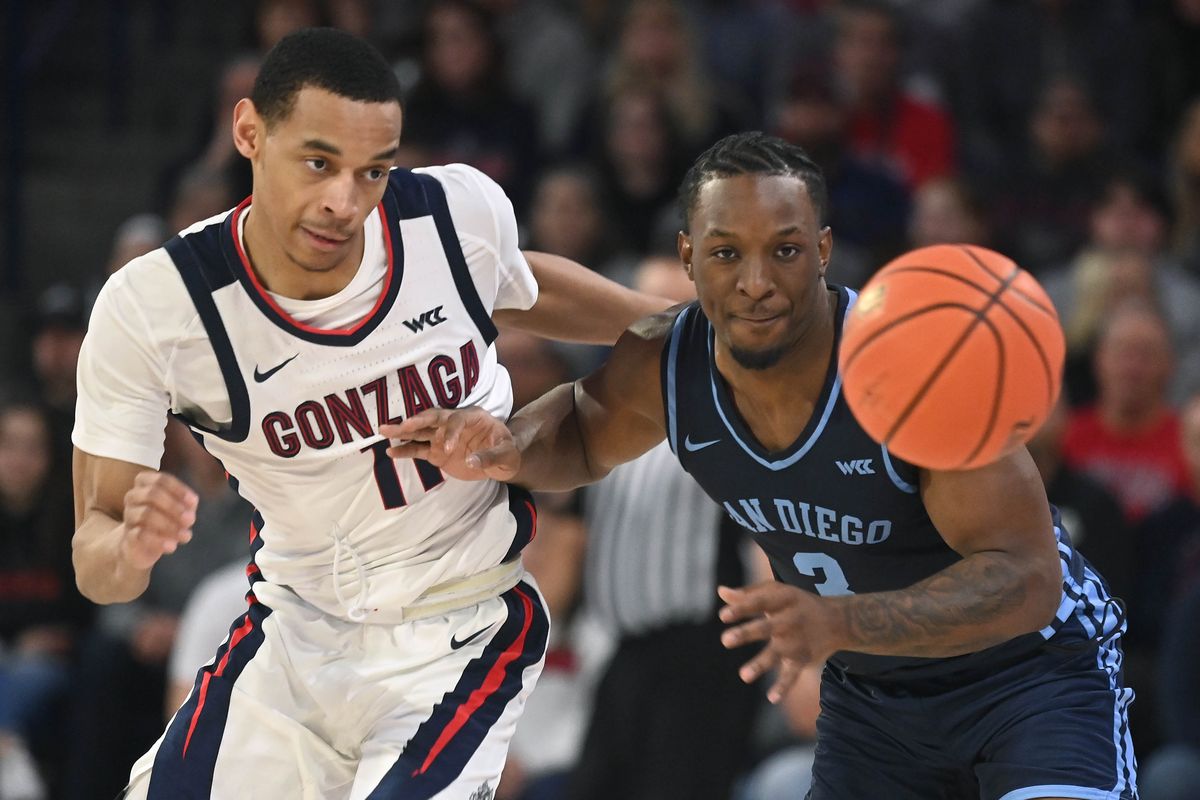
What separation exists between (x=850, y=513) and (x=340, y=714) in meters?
1.34

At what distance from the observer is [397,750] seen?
426cm

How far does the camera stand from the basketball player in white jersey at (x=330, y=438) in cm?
413

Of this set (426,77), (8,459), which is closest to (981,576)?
(8,459)

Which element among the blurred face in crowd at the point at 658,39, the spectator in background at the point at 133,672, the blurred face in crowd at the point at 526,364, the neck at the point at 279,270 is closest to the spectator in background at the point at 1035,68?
the blurred face in crowd at the point at 658,39

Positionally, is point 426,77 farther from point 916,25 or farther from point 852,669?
point 852,669

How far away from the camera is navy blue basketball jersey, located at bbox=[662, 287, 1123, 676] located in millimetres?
4230

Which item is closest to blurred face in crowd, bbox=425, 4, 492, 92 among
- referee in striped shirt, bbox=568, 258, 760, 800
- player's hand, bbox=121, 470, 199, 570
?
referee in striped shirt, bbox=568, 258, 760, 800

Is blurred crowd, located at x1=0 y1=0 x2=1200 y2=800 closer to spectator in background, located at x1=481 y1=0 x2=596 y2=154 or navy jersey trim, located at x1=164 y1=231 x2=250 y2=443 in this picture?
spectator in background, located at x1=481 y1=0 x2=596 y2=154

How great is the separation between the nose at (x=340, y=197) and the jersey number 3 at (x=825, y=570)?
141 centimetres

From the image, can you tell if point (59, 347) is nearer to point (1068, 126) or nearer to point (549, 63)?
point (549, 63)

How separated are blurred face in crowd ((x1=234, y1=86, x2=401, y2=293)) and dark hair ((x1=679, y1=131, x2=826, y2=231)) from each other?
0.74 m

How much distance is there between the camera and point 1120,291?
26.8 feet

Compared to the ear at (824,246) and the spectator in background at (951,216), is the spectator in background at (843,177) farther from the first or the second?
the ear at (824,246)

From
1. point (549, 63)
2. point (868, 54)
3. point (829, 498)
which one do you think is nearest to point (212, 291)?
point (829, 498)
